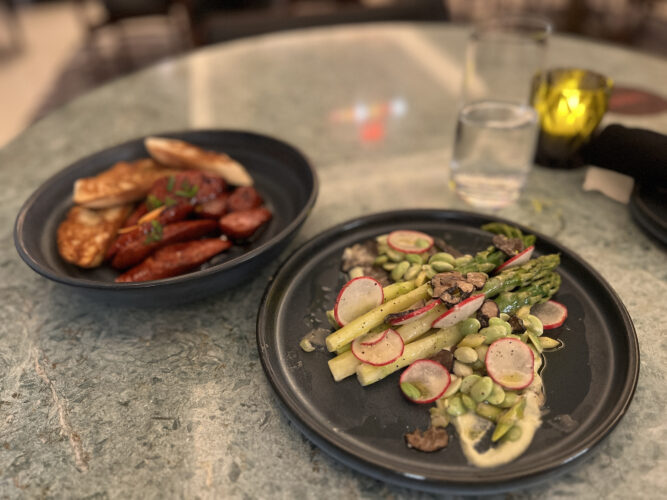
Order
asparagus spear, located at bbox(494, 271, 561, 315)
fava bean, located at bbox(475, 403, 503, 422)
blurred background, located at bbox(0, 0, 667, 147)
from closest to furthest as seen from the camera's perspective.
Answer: fava bean, located at bbox(475, 403, 503, 422), asparagus spear, located at bbox(494, 271, 561, 315), blurred background, located at bbox(0, 0, 667, 147)

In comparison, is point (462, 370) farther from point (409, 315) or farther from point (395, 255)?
point (395, 255)

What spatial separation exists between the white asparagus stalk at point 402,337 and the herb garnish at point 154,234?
0.57 m

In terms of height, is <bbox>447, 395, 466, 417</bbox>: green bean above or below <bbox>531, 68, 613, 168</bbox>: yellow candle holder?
below

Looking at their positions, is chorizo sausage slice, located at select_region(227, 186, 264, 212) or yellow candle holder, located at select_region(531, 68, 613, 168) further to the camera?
yellow candle holder, located at select_region(531, 68, 613, 168)

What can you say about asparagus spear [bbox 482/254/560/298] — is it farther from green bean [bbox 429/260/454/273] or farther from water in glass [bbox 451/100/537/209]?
water in glass [bbox 451/100/537/209]

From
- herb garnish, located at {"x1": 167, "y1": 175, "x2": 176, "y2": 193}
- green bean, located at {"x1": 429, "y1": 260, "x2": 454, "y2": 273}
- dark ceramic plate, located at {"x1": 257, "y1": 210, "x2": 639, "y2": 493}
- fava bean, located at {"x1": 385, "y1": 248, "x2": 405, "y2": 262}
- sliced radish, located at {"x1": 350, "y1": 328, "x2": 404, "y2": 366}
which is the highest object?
herb garnish, located at {"x1": 167, "y1": 175, "x2": 176, "y2": 193}

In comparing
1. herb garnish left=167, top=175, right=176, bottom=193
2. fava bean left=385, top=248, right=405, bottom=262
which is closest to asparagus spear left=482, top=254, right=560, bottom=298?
fava bean left=385, top=248, right=405, bottom=262

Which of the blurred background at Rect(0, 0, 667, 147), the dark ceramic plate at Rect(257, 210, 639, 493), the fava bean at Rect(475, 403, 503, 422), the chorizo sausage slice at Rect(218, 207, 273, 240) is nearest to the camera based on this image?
the dark ceramic plate at Rect(257, 210, 639, 493)

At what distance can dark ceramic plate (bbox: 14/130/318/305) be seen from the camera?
3.98ft

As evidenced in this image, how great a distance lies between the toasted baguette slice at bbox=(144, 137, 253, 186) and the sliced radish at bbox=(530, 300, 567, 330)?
3.07 feet

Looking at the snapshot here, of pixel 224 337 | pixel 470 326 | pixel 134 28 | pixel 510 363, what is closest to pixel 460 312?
pixel 470 326

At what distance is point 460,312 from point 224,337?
1.83 ft

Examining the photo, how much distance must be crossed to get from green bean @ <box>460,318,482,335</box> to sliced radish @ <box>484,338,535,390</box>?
5cm

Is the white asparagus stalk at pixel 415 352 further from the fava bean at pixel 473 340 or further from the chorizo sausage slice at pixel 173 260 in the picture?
the chorizo sausage slice at pixel 173 260
